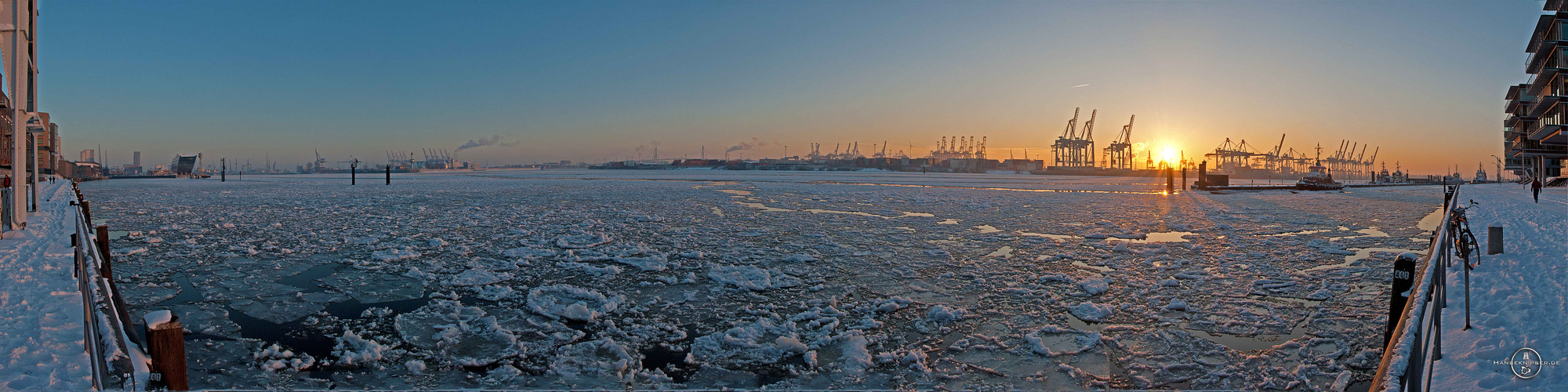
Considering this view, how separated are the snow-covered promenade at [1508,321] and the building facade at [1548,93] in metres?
44.6

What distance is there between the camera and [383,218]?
48.8ft

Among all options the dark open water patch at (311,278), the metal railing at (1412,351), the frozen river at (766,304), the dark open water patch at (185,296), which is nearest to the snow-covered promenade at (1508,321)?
the metal railing at (1412,351)

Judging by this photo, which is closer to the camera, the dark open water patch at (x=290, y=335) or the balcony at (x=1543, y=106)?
the dark open water patch at (x=290, y=335)

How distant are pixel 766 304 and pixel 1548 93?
205ft

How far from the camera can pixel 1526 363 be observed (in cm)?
396

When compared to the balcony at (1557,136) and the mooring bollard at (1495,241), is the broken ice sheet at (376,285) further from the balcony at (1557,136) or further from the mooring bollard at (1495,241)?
the balcony at (1557,136)

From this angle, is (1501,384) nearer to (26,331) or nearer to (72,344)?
(72,344)

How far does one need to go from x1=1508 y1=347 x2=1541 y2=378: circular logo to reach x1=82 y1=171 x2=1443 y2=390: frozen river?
0.65m

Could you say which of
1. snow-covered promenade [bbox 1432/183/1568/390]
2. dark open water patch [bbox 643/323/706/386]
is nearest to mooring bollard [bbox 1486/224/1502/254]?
snow-covered promenade [bbox 1432/183/1568/390]

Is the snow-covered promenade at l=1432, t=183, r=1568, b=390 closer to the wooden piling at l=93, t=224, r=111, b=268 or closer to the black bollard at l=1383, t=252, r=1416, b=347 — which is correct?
the black bollard at l=1383, t=252, r=1416, b=347

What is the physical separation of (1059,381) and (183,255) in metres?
11.0

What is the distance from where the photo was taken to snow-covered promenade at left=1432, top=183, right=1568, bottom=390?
150 inches

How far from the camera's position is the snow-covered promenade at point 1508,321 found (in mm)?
3822

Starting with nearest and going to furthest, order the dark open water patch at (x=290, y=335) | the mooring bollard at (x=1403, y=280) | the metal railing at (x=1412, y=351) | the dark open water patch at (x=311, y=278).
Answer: the metal railing at (x=1412, y=351), the mooring bollard at (x=1403, y=280), the dark open water patch at (x=290, y=335), the dark open water patch at (x=311, y=278)
